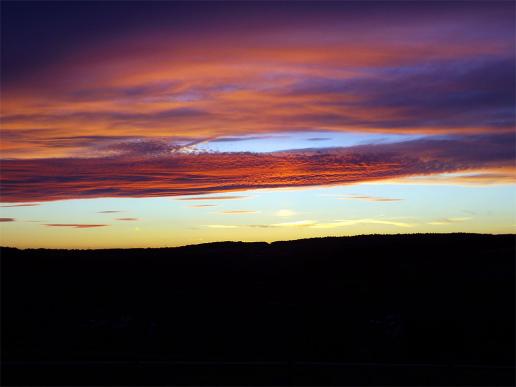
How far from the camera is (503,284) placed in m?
26.6

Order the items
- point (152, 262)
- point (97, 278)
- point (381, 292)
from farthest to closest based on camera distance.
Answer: point (152, 262) < point (97, 278) < point (381, 292)

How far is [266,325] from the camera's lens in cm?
2428

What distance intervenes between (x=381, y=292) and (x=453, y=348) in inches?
280

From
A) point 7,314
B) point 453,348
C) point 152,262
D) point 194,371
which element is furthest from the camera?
point 152,262

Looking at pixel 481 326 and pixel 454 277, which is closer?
pixel 481 326

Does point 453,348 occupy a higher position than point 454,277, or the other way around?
point 454,277

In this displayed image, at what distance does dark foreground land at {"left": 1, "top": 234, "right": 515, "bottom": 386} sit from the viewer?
615 inches

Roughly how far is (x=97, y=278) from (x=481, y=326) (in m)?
21.4

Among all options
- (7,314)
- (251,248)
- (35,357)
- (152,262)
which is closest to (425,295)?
(35,357)

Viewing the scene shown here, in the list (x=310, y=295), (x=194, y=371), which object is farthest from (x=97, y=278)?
(x=194, y=371)

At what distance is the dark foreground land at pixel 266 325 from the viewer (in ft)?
51.2

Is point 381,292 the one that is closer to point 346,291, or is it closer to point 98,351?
point 346,291

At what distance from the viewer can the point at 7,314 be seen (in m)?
25.7

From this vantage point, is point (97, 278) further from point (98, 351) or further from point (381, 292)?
point (381, 292)
